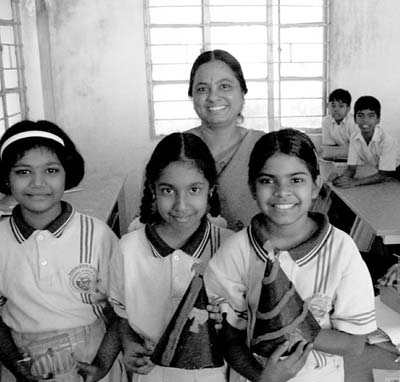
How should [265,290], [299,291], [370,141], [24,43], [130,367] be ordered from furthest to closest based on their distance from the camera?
[24,43]
[370,141]
[130,367]
[299,291]
[265,290]

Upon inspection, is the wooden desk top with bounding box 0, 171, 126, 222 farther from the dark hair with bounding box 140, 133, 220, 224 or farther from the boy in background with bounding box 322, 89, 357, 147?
the boy in background with bounding box 322, 89, 357, 147

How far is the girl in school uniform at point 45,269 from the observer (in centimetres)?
138

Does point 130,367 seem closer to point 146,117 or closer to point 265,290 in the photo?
point 265,290

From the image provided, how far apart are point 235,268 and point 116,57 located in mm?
4547

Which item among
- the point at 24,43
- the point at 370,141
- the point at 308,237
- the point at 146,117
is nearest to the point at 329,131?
the point at 370,141

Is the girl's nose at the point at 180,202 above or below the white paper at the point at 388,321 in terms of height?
above

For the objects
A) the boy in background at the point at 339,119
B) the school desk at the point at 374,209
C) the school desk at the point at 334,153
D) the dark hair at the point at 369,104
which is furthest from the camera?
the boy in background at the point at 339,119

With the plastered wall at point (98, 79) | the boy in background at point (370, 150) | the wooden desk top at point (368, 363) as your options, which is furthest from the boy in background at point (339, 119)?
the wooden desk top at point (368, 363)

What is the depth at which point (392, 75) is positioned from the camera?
18.8 feet

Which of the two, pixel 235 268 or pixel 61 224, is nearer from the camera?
pixel 235 268

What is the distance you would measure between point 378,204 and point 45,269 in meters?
2.25

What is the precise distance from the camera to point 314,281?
1188 millimetres

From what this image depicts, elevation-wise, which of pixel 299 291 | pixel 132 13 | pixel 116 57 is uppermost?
pixel 132 13

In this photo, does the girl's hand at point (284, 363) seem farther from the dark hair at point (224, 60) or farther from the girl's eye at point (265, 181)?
the dark hair at point (224, 60)
